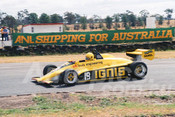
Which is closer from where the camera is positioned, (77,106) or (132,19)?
(77,106)

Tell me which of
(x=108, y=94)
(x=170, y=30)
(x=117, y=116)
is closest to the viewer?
(x=117, y=116)

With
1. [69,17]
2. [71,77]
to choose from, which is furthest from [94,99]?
[69,17]

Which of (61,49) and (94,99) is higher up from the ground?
(61,49)

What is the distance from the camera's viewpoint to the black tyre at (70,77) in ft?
32.6

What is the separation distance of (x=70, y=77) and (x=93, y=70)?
0.98 meters

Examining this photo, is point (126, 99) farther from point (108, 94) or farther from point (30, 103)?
point (30, 103)

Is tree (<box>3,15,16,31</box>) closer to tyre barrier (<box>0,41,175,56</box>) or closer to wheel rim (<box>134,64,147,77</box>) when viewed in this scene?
tyre barrier (<box>0,41,175,56</box>)

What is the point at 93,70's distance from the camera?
10586 mm

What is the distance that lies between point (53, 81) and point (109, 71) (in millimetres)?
2198

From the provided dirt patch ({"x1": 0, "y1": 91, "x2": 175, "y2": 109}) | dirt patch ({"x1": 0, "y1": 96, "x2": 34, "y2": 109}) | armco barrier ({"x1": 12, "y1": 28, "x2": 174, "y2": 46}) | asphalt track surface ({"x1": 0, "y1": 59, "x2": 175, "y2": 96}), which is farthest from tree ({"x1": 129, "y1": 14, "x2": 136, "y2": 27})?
dirt patch ({"x1": 0, "y1": 96, "x2": 34, "y2": 109})

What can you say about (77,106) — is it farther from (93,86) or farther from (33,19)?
(33,19)

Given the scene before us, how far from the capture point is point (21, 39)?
23141mm

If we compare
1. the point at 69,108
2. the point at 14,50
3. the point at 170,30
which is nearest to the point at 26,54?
the point at 14,50

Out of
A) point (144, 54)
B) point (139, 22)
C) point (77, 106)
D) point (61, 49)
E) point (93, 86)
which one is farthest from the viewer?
point (139, 22)
